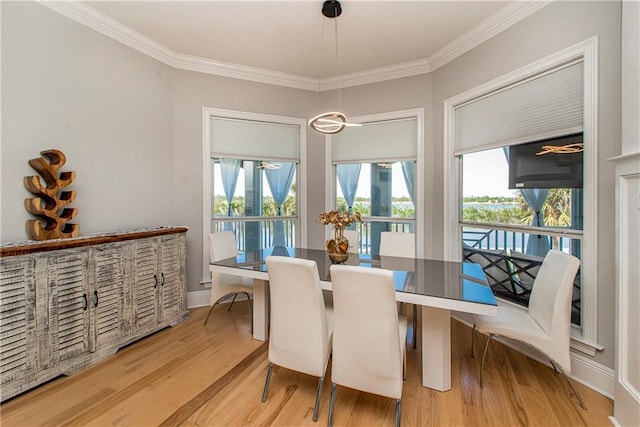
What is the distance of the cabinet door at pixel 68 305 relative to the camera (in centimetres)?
210

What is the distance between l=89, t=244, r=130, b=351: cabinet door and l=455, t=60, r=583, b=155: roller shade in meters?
3.65

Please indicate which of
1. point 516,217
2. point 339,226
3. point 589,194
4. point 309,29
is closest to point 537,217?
point 516,217

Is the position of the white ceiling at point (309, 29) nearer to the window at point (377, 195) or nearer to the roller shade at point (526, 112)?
the roller shade at point (526, 112)

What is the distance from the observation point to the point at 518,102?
2615mm

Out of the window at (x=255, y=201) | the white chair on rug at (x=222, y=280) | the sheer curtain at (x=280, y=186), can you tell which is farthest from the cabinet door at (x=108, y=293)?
the sheer curtain at (x=280, y=186)

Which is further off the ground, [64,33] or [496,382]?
[64,33]

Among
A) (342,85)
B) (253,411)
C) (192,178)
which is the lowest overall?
(253,411)

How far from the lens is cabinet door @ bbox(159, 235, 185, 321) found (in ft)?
9.77

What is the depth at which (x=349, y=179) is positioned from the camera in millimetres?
4203

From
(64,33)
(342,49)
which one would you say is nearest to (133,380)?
(64,33)

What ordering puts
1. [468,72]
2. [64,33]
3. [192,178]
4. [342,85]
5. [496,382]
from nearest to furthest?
[496,382] → [64,33] → [468,72] → [192,178] → [342,85]

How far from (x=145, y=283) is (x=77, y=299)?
585 millimetres

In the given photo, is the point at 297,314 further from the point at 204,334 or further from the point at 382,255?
the point at 204,334

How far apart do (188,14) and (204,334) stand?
10.3 feet
